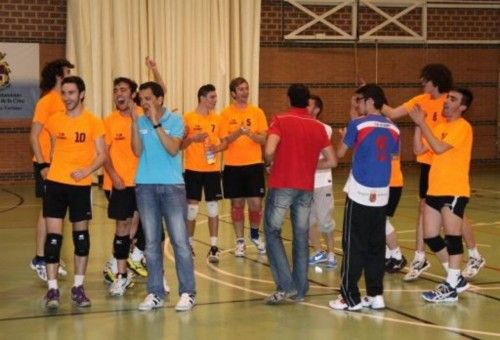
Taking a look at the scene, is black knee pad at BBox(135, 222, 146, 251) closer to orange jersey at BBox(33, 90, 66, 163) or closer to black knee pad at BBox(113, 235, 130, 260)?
black knee pad at BBox(113, 235, 130, 260)

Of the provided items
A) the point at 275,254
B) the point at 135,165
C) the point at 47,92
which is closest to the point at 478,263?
the point at 275,254

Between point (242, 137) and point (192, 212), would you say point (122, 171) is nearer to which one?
point (192, 212)

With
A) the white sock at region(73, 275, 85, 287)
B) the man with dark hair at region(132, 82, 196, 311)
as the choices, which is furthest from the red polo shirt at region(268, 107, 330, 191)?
the white sock at region(73, 275, 85, 287)

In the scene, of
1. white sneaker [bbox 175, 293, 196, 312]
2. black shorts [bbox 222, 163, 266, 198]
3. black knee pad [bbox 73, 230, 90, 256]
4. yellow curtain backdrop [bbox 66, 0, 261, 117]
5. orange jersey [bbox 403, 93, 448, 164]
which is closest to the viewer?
white sneaker [bbox 175, 293, 196, 312]

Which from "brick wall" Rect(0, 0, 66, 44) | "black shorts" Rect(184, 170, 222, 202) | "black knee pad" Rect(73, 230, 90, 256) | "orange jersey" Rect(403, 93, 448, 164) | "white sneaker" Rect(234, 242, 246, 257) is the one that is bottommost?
"white sneaker" Rect(234, 242, 246, 257)

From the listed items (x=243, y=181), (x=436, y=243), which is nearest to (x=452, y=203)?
(x=436, y=243)

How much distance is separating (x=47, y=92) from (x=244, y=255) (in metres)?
3.09

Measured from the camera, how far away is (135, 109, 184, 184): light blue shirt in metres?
7.27

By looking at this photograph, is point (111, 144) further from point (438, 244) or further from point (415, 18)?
point (415, 18)

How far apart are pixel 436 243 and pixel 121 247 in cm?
301

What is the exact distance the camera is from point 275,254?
25.0ft

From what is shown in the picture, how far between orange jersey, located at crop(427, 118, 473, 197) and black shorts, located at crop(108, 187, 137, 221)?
2854mm

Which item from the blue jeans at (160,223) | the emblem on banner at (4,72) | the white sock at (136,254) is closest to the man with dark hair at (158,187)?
the blue jeans at (160,223)

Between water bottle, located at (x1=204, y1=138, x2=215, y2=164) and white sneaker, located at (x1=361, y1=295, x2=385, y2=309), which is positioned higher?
water bottle, located at (x1=204, y1=138, x2=215, y2=164)
